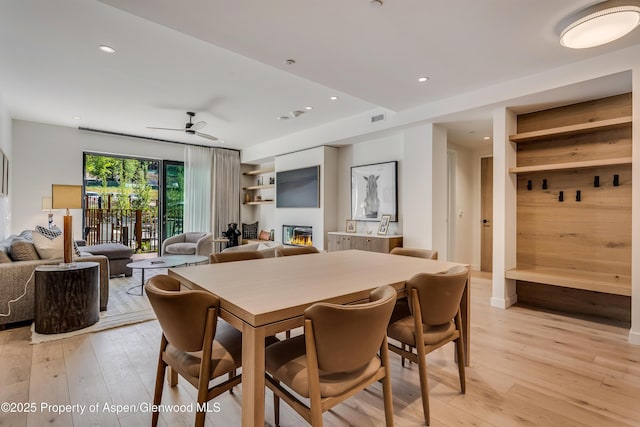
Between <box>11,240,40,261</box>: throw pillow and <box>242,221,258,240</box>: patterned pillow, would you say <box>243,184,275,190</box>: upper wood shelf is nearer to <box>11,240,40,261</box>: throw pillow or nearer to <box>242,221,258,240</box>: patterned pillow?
<box>242,221,258,240</box>: patterned pillow

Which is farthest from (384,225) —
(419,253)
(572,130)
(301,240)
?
(572,130)

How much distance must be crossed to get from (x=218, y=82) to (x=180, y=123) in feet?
7.14

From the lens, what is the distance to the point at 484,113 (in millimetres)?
3812

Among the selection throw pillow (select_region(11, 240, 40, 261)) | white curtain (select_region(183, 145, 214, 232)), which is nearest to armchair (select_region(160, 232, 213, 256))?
white curtain (select_region(183, 145, 214, 232))

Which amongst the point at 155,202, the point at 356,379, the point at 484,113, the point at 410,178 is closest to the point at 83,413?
the point at 356,379

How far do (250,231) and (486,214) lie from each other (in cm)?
538

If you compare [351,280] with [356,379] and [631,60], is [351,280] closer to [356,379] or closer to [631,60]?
[356,379]

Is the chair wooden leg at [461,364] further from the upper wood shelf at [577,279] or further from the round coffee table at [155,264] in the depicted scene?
the round coffee table at [155,264]

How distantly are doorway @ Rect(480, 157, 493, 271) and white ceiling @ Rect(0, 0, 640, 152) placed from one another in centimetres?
132

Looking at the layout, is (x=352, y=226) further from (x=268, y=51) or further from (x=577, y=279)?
(x=268, y=51)

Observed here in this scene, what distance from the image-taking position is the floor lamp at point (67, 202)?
3.00 meters

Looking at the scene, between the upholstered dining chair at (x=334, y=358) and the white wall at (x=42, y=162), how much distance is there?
251 inches

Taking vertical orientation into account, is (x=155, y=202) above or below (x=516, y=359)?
above

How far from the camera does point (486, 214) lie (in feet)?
18.8
